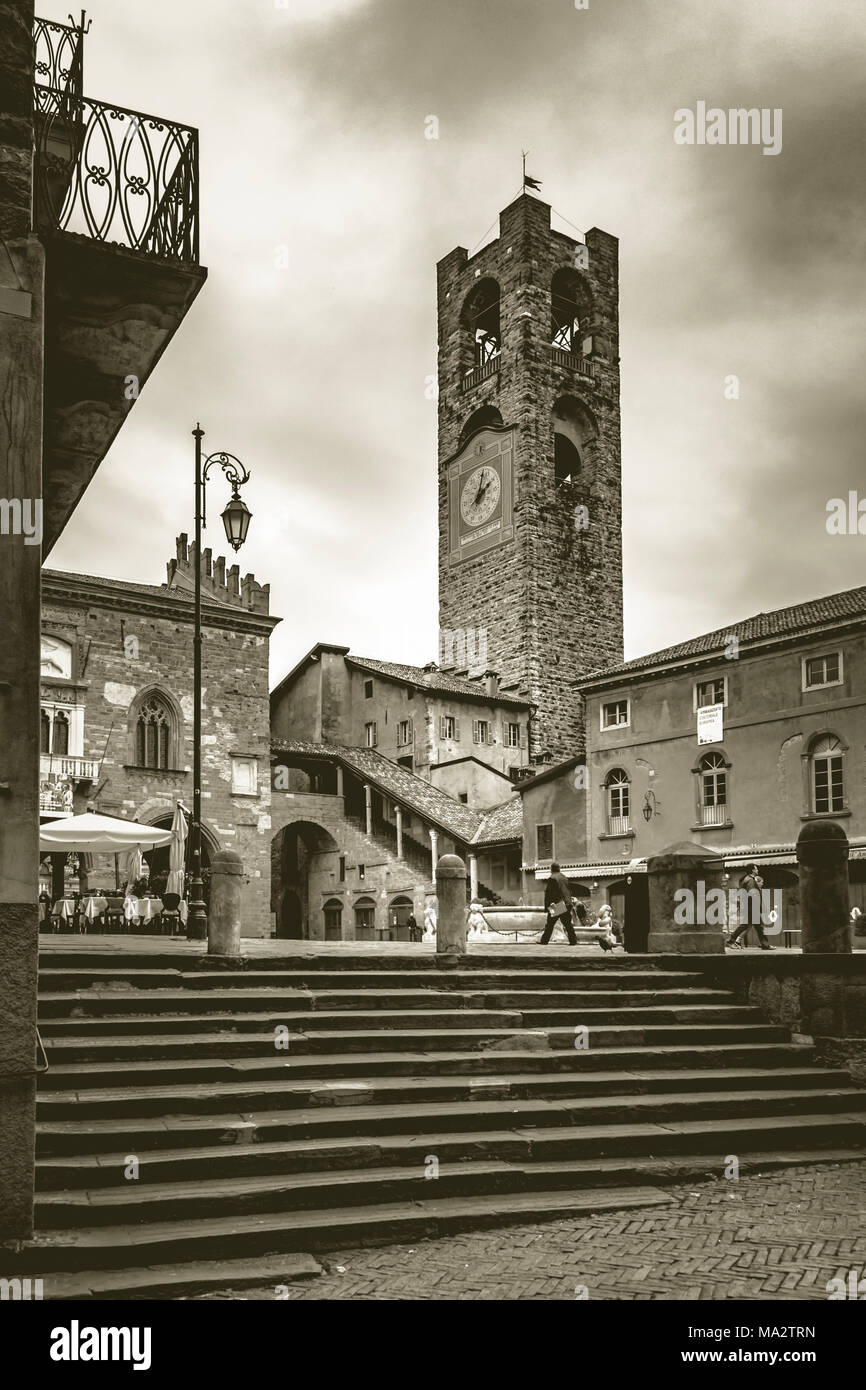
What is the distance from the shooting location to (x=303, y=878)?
4431 cm

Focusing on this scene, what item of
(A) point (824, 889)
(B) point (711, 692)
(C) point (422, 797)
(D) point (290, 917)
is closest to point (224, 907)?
(A) point (824, 889)

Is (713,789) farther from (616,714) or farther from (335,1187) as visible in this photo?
(335,1187)

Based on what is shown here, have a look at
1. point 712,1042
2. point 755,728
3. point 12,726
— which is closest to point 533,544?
point 755,728

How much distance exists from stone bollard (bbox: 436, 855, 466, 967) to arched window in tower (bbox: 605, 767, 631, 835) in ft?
80.7

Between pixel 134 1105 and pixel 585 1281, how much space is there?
302cm

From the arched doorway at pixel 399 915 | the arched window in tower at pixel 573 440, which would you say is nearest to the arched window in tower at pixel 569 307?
the arched window in tower at pixel 573 440

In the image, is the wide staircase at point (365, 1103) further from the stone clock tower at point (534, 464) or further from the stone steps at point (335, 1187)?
the stone clock tower at point (534, 464)

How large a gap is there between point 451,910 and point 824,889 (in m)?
3.48

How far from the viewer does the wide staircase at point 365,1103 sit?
640cm

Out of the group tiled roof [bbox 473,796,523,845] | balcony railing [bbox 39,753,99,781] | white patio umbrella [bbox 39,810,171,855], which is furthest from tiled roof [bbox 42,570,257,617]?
white patio umbrella [bbox 39,810,171,855]

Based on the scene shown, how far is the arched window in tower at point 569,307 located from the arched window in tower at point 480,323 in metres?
2.72

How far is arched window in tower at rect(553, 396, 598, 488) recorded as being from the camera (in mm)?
52375

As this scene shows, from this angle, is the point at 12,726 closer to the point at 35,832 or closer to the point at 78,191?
the point at 35,832

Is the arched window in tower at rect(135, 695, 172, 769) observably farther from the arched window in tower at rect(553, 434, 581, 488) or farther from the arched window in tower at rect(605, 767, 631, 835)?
the arched window in tower at rect(553, 434, 581, 488)
